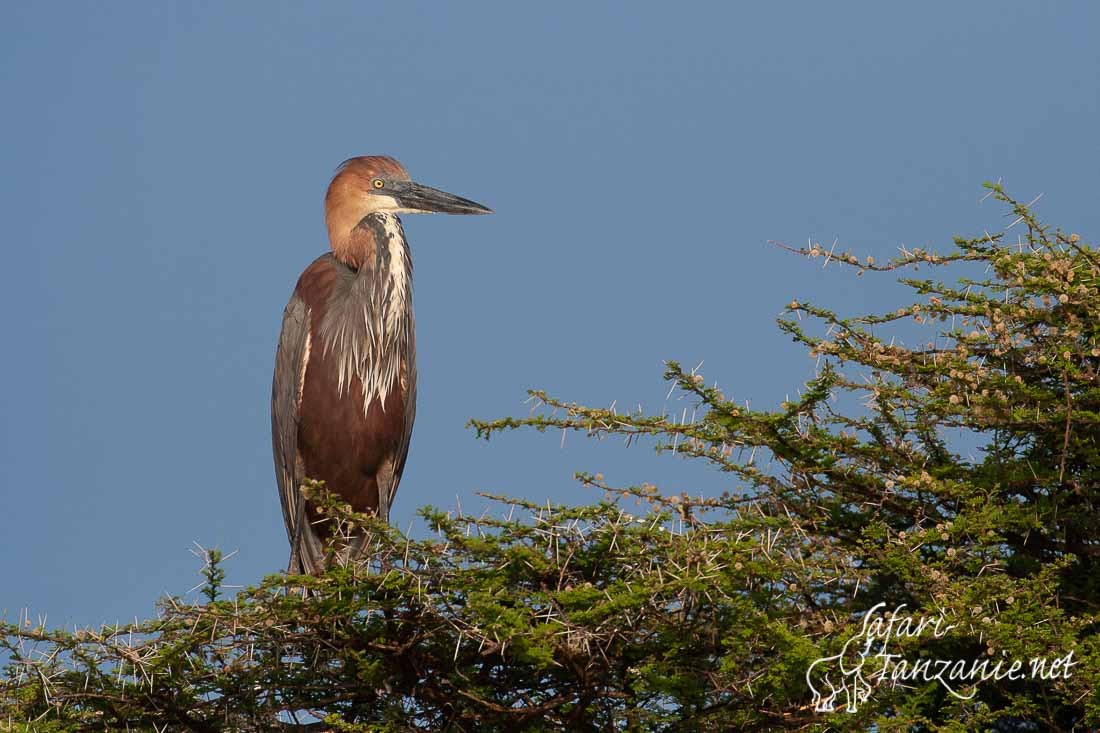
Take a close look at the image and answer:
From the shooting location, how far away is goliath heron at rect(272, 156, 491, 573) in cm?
632

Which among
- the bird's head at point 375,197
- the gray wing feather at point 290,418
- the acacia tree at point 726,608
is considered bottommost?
the acacia tree at point 726,608

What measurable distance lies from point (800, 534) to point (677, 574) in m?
0.74

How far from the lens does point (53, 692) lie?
4.21m

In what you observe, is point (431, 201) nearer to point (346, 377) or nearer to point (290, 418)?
point (346, 377)

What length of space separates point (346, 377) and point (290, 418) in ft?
1.04

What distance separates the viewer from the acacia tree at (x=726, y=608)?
404cm

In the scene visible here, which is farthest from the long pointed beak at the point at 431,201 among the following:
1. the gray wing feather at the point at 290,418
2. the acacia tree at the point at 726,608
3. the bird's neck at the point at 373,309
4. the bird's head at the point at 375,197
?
the acacia tree at the point at 726,608

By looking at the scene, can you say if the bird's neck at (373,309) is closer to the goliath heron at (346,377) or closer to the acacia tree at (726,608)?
the goliath heron at (346,377)

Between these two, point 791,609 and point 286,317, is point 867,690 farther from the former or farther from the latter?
point 286,317

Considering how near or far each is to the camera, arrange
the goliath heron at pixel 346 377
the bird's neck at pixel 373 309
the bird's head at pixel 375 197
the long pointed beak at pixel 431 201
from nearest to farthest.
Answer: the goliath heron at pixel 346 377
the bird's neck at pixel 373 309
the bird's head at pixel 375 197
the long pointed beak at pixel 431 201

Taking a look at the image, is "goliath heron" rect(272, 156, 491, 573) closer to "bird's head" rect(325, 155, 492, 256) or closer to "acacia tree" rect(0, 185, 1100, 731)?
"bird's head" rect(325, 155, 492, 256)

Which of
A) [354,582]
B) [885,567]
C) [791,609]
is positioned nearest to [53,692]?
[354,582]

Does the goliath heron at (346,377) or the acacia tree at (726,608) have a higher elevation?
the goliath heron at (346,377)

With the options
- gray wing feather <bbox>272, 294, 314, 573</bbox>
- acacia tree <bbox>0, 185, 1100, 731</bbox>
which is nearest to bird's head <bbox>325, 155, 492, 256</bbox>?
gray wing feather <bbox>272, 294, 314, 573</bbox>
